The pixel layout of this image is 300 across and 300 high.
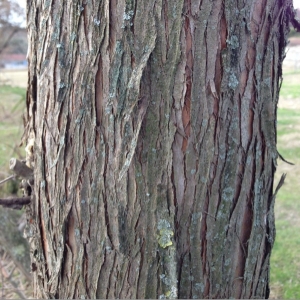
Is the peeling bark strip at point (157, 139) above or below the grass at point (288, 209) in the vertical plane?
above

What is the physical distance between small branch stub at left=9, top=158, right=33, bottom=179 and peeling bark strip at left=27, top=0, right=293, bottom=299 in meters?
0.18

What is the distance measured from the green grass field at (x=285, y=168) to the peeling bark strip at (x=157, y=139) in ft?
9.03

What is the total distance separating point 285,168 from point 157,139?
5.89m

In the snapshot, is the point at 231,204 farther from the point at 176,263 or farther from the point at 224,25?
the point at 224,25

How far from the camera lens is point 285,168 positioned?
258 inches

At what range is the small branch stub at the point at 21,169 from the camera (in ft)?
4.75

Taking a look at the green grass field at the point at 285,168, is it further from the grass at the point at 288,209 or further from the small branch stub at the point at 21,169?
the small branch stub at the point at 21,169

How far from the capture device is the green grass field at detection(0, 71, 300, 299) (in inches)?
155

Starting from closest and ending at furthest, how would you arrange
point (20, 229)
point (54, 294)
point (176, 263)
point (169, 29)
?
point (169, 29) < point (176, 263) < point (54, 294) < point (20, 229)

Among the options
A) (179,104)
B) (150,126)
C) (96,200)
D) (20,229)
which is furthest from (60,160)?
(20,229)

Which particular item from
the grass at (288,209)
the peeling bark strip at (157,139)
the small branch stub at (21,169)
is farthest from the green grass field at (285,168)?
the peeling bark strip at (157,139)

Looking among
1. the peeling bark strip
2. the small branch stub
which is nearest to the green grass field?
the small branch stub

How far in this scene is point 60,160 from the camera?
49.7 inches

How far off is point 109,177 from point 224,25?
0.59 metres
